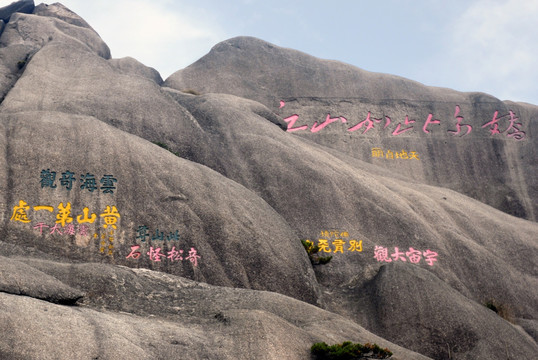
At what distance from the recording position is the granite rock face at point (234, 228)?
11.6 metres

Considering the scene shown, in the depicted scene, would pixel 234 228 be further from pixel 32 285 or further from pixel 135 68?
pixel 135 68

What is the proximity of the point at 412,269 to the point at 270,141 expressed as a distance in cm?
885

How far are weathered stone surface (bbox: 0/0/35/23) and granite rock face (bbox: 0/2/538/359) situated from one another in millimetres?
11519

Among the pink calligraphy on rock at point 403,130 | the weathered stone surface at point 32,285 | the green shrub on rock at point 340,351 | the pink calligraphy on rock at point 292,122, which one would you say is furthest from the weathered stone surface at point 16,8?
the green shrub on rock at point 340,351

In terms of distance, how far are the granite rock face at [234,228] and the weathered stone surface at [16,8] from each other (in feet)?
Result: 37.8

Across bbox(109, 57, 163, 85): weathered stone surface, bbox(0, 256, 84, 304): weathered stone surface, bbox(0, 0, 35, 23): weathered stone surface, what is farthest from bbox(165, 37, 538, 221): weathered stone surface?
bbox(0, 256, 84, 304): weathered stone surface

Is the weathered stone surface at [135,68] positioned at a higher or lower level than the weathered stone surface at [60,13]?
lower

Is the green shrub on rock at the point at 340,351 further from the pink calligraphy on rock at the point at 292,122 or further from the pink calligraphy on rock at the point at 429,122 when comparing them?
the pink calligraphy on rock at the point at 429,122

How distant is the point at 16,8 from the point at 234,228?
29.0 m

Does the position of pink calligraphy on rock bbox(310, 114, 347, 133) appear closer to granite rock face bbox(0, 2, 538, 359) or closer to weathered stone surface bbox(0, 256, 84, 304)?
granite rock face bbox(0, 2, 538, 359)

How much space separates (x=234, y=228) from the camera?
62.1 feet

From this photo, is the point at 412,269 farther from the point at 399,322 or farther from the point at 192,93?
the point at 192,93

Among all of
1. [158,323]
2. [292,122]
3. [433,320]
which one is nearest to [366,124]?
[292,122]

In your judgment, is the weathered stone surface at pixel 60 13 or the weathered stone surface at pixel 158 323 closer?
the weathered stone surface at pixel 158 323
